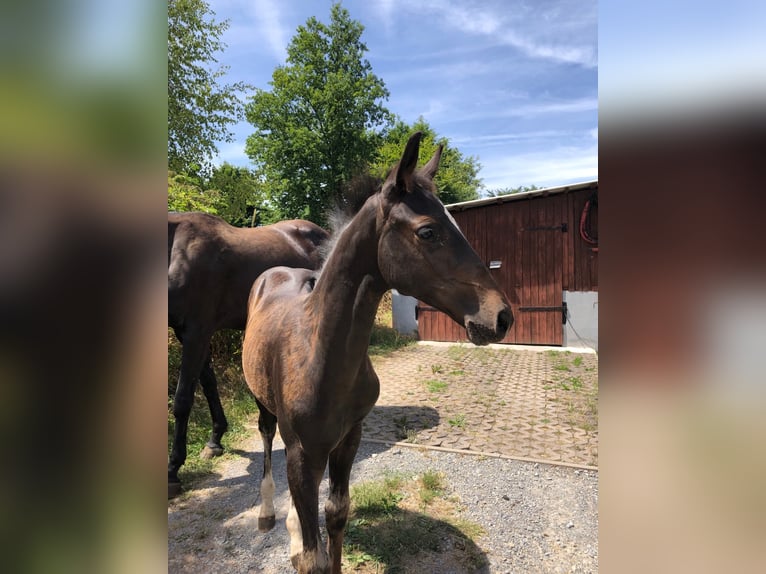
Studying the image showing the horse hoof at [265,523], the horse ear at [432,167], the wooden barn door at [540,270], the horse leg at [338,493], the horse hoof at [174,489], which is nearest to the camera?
the horse ear at [432,167]

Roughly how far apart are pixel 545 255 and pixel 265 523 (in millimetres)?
8752

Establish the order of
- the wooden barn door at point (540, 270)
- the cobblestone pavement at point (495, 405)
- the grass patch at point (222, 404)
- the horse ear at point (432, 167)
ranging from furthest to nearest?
the wooden barn door at point (540, 270) → the cobblestone pavement at point (495, 405) → the grass patch at point (222, 404) → the horse ear at point (432, 167)

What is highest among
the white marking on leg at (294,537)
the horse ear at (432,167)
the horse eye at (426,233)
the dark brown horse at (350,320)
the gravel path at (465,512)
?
the horse ear at (432,167)

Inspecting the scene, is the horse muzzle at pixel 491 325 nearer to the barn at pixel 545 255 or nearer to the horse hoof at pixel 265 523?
the horse hoof at pixel 265 523

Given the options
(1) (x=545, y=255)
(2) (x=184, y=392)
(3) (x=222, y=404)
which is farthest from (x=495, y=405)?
(1) (x=545, y=255)

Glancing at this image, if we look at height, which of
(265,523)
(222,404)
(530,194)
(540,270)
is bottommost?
(265,523)

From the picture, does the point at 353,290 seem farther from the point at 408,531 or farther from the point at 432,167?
the point at 408,531

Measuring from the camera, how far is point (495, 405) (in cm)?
570

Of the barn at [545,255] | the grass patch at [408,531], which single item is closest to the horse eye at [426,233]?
the grass patch at [408,531]

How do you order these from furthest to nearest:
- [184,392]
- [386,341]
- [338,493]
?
1. [386,341]
2. [184,392]
3. [338,493]

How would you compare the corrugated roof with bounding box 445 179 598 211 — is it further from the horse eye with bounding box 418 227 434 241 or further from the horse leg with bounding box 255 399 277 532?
the horse eye with bounding box 418 227 434 241

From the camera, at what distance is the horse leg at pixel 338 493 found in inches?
91.1
